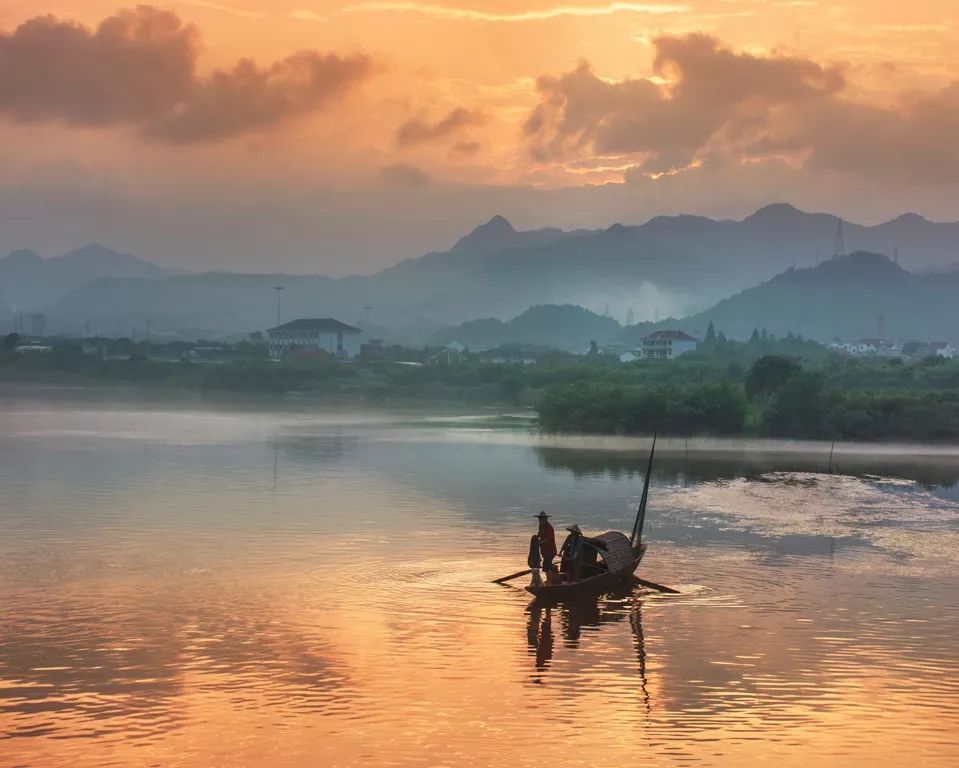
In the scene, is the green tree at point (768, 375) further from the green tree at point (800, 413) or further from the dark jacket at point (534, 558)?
the dark jacket at point (534, 558)

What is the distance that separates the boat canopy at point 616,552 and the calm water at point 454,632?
853 mm

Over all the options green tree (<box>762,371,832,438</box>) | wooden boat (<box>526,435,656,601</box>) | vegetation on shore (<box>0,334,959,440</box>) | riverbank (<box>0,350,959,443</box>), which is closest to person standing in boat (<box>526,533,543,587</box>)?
wooden boat (<box>526,435,656,601</box>)

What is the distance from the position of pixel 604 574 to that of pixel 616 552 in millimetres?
967

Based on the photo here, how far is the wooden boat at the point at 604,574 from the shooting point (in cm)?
3105

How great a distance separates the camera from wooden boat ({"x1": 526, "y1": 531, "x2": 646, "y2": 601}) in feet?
102

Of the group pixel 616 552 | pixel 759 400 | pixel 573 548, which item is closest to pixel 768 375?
pixel 759 400

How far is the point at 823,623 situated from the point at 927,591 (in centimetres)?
543

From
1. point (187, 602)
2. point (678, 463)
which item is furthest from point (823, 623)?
point (678, 463)

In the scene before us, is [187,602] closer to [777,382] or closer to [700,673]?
[700,673]

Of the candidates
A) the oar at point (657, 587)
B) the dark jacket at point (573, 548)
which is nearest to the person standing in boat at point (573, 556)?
the dark jacket at point (573, 548)

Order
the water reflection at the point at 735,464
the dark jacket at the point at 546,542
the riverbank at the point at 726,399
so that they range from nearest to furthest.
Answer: the dark jacket at the point at 546,542 < the water reflection at the point at 735,464 < the riverbank at the point at 726,399

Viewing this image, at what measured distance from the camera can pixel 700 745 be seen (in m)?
20.7

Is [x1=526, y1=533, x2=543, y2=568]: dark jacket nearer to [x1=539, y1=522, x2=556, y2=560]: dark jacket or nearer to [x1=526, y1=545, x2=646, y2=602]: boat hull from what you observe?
[x1=539, y1=522, x2=556, y2=560]: dark jacket

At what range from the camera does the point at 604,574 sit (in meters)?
31.7
